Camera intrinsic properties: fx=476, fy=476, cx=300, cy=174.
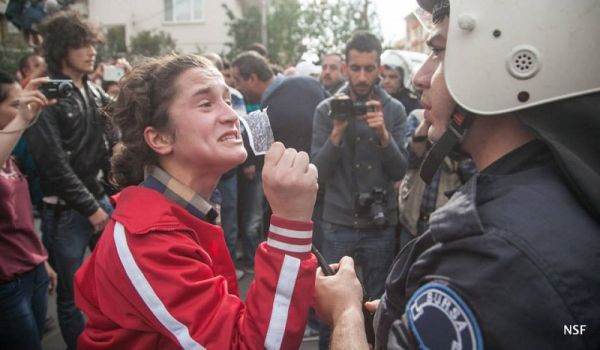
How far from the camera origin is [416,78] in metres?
1.57

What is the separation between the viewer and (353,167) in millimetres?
3480

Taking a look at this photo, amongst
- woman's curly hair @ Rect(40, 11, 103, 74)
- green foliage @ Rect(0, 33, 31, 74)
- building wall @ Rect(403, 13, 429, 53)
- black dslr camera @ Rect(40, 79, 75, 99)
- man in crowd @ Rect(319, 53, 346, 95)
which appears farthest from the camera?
building wall @ Rect(403, 13, 429, 53)

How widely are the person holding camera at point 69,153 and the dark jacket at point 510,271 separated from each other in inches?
105

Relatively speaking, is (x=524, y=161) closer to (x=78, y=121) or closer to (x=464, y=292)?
(x=464, y=292)

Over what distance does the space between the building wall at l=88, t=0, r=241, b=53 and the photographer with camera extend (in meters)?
25.2

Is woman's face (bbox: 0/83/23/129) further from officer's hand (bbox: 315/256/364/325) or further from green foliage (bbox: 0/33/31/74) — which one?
green foliage (bbox: 0/33/31/74)

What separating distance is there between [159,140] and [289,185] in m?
0.65

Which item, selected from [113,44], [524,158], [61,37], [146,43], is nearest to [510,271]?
[524,158]

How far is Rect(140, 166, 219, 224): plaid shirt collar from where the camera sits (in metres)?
1.69

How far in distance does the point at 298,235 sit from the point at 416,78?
25.7 inches

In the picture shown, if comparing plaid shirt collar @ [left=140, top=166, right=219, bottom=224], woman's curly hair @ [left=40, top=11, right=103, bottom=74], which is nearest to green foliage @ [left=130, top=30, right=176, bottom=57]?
woman's curly hair @ [left=40, top=11, right=103, bottom=74]

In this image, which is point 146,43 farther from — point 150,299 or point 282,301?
point 282,301

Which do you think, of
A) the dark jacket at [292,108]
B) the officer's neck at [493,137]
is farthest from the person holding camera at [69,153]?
the officer's neck at [493,137]

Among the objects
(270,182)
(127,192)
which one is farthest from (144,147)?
(270,182)
